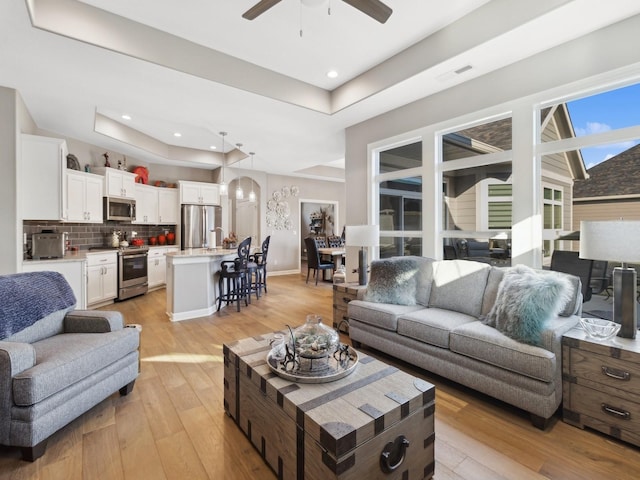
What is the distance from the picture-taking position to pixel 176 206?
23.5 ft

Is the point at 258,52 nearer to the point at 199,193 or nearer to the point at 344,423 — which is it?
the point at 344,423

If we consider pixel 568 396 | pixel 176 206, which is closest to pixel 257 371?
pixel 568 396

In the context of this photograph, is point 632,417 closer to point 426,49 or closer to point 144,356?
point 426,49

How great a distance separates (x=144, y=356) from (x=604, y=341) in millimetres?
3819

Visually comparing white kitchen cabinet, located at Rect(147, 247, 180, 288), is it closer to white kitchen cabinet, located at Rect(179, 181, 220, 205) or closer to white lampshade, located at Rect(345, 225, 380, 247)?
white kitchen cabinet, located at Rect(179, 181, 220, 205)

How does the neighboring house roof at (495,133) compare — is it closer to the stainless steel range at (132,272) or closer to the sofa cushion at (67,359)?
the sofa cushion at (67,359)

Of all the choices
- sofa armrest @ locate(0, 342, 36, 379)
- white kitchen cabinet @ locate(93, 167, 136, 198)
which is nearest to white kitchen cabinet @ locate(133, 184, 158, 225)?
white kitchen cabinet @ locate(93, 167, 136, 198)

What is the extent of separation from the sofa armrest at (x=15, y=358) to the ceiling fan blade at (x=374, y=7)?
286cm

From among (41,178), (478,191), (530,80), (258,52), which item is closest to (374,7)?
(258,52)

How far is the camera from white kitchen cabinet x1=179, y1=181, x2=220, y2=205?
7.13m

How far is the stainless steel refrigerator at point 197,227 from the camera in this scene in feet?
23.4

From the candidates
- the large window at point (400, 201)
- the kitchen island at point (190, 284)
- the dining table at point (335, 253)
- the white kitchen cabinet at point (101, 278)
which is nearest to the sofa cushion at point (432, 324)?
the large window at point (400, 201)

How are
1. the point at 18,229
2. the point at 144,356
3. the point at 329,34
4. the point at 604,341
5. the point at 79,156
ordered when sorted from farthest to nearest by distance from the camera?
the point at 79,156, the point at 18,229, the point at 144,356, the point at 329,34, the point at 604,341

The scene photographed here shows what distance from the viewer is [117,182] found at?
570 centimetres
